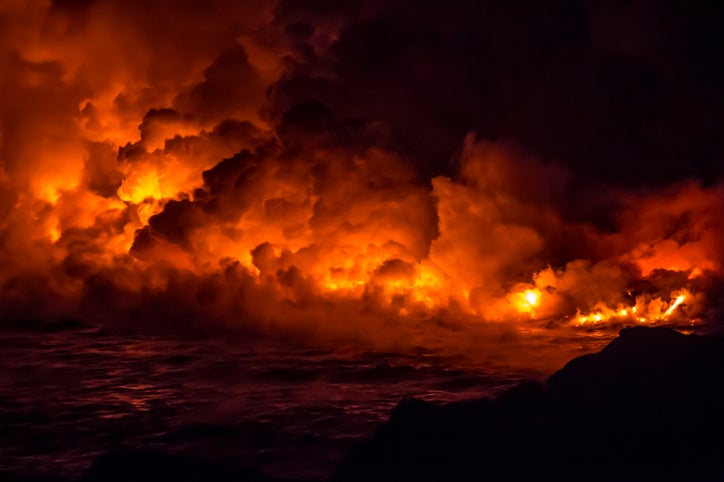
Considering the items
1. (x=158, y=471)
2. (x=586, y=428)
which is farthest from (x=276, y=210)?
(x=586, y=428)

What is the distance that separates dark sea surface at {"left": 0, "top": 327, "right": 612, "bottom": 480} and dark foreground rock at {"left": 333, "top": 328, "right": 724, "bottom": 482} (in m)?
0.89

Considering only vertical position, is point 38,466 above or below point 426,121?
below

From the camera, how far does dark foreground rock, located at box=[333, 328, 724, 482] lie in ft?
19.7

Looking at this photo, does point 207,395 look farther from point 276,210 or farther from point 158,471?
point 276,210

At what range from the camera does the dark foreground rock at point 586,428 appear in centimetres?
599

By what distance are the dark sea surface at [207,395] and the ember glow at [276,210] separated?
5.05 ft

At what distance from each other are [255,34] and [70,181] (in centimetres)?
420

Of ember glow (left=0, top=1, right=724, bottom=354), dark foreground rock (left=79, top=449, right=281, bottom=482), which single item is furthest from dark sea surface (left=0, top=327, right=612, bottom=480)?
ember glow (left=0, top=1, right=724, bottom=354)

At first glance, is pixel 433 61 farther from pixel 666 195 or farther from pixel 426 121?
pixel 666 195

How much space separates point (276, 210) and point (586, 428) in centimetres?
895

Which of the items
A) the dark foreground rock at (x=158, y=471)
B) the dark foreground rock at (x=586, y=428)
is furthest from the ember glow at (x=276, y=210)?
the dark foreground rock at (x=158, y=471)

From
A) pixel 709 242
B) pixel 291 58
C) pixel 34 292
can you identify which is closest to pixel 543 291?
pixel 709 242

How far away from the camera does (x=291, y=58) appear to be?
16.3m

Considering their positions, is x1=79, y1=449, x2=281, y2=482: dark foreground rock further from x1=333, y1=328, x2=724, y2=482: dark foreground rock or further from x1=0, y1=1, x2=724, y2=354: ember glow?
x1=0, y1=1, x2=724, y2=354: ember glow
